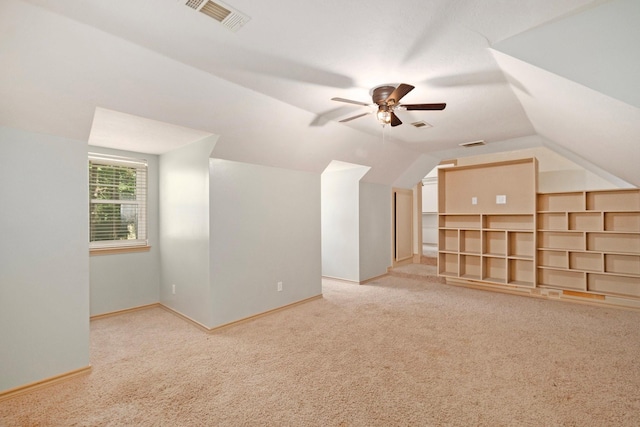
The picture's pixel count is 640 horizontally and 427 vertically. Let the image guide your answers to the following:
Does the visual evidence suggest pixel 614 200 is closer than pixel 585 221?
Yes

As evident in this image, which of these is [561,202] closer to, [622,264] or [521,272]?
[622,264]

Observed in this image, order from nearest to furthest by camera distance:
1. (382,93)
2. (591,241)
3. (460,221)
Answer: (382,93), (591,241), (460,221)

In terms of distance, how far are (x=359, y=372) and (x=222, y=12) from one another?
9.44 feet

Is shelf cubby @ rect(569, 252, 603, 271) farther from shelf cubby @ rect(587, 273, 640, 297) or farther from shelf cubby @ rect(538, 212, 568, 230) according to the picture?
shelf cubby @ rect(538, 212, 568, 230)

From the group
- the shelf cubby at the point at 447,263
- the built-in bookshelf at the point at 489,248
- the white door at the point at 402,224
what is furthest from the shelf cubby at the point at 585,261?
the white door at the point at 402,224

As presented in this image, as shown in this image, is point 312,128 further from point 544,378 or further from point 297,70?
point 544,378

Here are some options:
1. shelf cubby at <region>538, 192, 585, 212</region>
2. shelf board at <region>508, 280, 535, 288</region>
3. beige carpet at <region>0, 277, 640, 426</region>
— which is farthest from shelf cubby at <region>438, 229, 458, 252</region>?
beige carpet at <region>0, 277, 640, 426</region>

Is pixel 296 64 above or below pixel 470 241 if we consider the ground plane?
above

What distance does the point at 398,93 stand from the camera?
7.99ft

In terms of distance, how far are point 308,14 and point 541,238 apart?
5.09 meters

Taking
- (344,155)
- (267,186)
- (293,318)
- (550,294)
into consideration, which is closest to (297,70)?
(267,186)

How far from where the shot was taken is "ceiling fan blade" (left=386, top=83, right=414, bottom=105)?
2314mm

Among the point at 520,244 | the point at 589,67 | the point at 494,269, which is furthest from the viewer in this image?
the point at 494,269

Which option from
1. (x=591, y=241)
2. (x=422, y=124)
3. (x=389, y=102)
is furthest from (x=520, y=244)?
(x=389, y=102)
